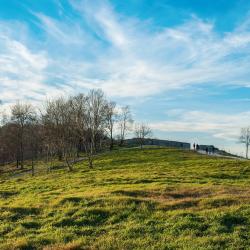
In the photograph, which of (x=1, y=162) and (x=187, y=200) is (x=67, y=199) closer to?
(x=187, y=200)

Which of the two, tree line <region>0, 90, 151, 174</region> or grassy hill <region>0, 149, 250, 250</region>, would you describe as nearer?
grassy hill <region>0, 149, 250, 250</region>

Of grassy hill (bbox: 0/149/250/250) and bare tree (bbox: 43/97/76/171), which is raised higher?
bare tree (bbox: 43/97/76/171)

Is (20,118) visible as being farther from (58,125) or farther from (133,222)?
(133,222)

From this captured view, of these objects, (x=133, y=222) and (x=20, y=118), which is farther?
(x=20, y=118)

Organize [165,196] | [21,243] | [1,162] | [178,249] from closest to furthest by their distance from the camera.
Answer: [178,249]
[21,243]
[165,196]
[1,162]

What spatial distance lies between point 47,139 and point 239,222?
51859mm

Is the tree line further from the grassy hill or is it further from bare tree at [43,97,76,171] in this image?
the grassy hill

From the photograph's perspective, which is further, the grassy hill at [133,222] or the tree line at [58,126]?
the tree line at [58,126]

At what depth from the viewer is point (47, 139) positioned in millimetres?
64375

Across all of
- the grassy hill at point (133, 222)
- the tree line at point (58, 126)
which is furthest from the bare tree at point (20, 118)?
the grassy hill at point (133, 222)

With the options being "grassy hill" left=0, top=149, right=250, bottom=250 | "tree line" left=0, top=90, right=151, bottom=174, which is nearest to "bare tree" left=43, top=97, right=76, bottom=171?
"tree line" left=0, top=90, right=151, bottom=174

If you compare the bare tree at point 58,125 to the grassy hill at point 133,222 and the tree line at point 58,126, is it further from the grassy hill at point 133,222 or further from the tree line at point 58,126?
the grassy hill at point 133,222

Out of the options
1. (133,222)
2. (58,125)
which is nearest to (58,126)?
(58,125)

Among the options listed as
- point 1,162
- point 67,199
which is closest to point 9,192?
point 67,199
